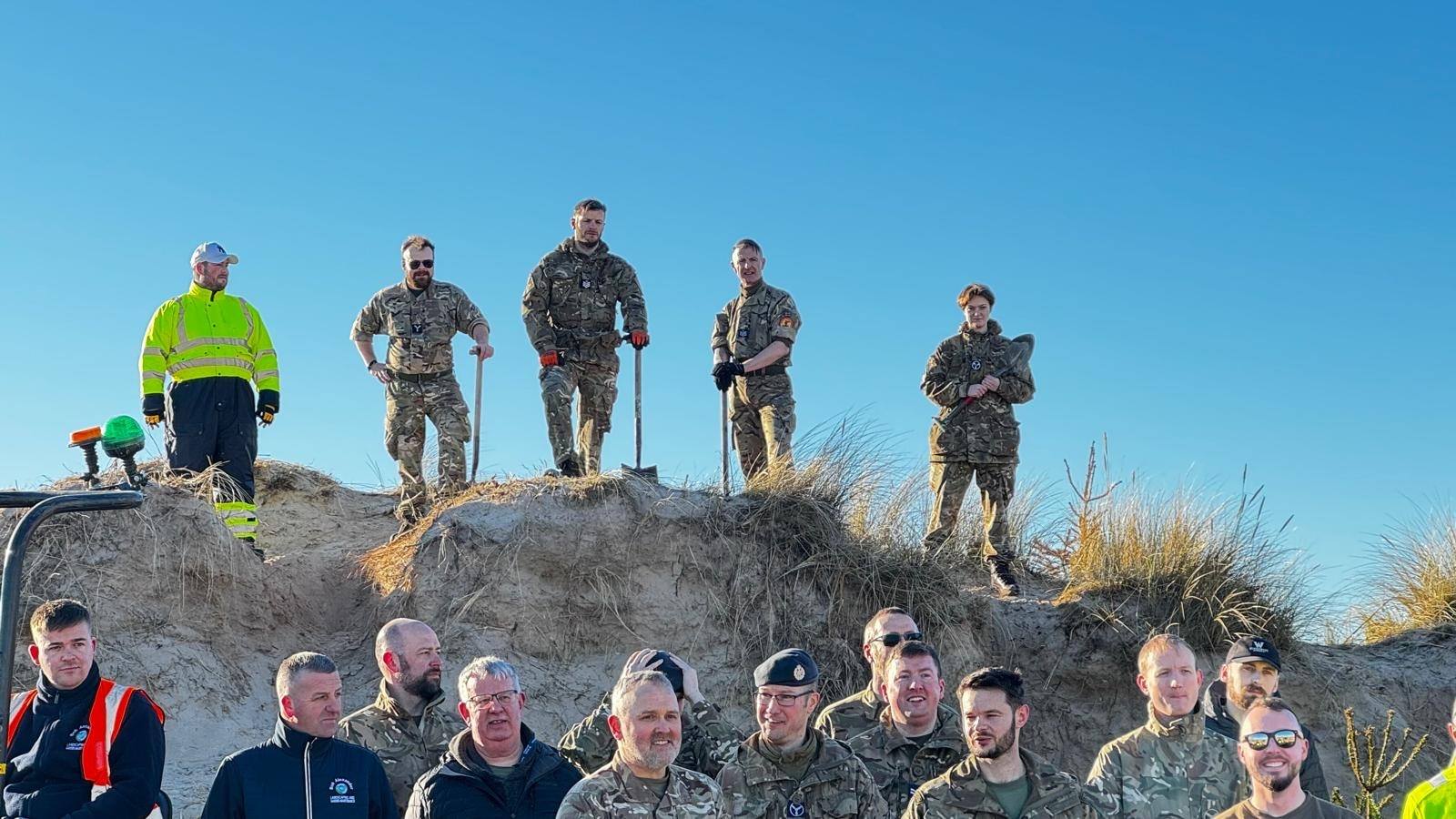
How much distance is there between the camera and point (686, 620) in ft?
34.1

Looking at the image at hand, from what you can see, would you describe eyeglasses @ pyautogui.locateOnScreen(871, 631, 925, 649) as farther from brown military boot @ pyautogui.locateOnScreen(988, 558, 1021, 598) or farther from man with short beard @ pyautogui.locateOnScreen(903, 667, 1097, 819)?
brown military boot @ pyautogui.locateOnScreen(988, 558, 1021, 598)

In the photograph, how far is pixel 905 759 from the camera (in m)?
6.21

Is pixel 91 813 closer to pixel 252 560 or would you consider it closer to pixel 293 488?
pixel 252 560

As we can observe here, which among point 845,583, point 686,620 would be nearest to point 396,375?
point 686,620

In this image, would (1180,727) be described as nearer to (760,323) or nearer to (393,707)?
(393,707)

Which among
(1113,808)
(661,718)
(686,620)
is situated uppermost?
(686,620)

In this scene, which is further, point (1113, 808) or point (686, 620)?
point (686, 620)

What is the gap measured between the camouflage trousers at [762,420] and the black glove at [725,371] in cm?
10

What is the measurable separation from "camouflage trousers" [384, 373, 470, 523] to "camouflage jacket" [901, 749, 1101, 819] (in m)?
6.53

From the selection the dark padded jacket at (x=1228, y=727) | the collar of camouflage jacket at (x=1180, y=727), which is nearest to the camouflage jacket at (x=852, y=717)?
the collar of camouflage jacket at (x=1180, y=727)

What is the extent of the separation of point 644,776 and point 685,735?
3.75 ft

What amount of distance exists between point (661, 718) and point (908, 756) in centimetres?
163

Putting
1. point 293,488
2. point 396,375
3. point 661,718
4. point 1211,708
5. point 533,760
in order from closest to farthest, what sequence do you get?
point 661,718
point 533,760
point 1211,708
point 396,375
point 293,488

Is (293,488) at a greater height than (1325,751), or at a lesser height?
greater
